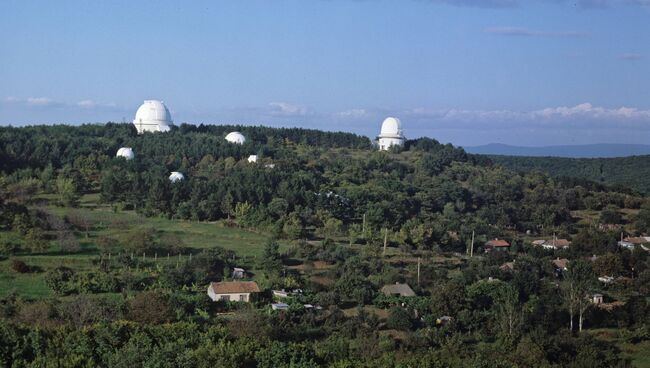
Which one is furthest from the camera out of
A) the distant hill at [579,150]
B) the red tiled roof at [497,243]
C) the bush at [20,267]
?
the distant hill at [579,150]

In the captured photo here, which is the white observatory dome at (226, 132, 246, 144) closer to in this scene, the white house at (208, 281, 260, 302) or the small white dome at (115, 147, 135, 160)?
the small white dome at (115, 147, 135, 160)

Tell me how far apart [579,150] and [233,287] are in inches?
4641

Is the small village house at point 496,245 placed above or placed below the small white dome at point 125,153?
below

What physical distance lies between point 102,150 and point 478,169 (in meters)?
21.0

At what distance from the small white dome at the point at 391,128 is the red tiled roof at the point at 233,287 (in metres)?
33.6

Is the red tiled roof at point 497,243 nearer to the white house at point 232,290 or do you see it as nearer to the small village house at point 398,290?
the small village house at point 398,290

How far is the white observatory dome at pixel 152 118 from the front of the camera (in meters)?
52.8

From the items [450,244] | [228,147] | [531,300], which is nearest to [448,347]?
[531,300]

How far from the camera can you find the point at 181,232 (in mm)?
30078

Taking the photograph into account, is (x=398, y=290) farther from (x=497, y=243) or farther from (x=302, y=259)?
(x=497, y=243)

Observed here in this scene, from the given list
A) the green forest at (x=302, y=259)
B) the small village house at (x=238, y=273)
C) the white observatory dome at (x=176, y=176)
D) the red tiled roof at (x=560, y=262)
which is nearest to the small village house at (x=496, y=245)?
the green forest at (x=302, y=259)

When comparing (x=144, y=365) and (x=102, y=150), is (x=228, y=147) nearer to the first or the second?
(x=102, y=150)

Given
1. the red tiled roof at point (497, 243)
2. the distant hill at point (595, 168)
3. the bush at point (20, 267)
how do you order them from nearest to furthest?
the bush at point (20, 267) → the red tiled roof at point (497, 243) → the distant hill at point (595, 168)

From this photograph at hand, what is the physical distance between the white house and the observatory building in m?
33.1
